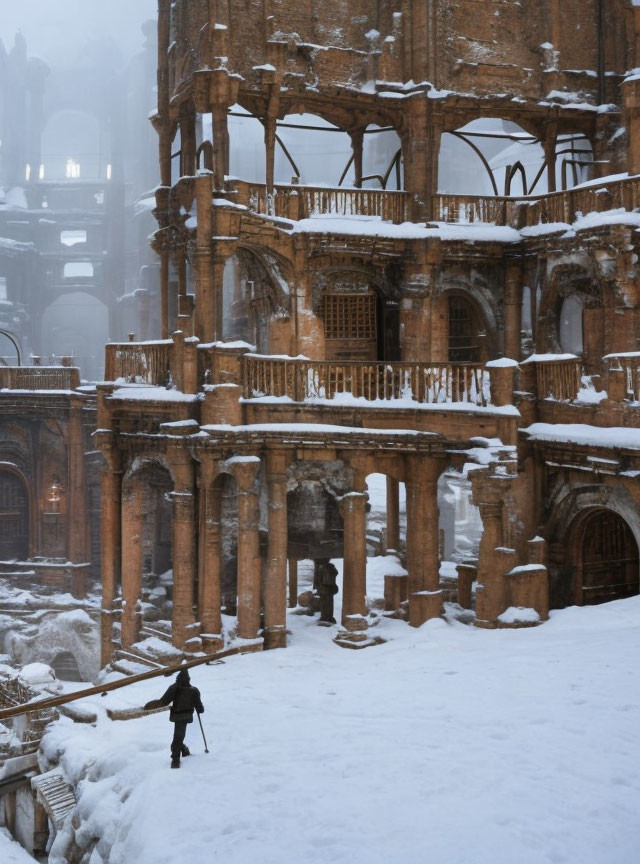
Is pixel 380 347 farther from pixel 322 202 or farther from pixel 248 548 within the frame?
pixel 248 548

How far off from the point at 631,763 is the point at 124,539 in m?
13.9

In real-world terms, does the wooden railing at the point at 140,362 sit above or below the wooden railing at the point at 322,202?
below

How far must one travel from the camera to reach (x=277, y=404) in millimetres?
19250

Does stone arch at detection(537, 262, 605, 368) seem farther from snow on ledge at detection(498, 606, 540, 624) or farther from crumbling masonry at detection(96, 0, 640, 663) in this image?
snow on ledge at detection(498, 606, 540, 624)

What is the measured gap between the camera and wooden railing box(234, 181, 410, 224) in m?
22.9

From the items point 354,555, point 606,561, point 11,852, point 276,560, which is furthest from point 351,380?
point 11,852

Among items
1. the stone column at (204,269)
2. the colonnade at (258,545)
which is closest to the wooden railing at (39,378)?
the stone column at (204,269)

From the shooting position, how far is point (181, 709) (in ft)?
40.2

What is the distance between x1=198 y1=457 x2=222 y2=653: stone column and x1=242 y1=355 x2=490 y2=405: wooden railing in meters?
2.22

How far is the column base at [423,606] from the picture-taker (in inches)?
765

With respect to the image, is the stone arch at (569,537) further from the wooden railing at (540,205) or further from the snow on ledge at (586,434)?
the wooden railing at (540,205)

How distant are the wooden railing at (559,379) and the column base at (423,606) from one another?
189 inches

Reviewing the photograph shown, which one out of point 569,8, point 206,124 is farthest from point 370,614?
point 206,124

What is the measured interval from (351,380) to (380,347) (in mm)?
6198
